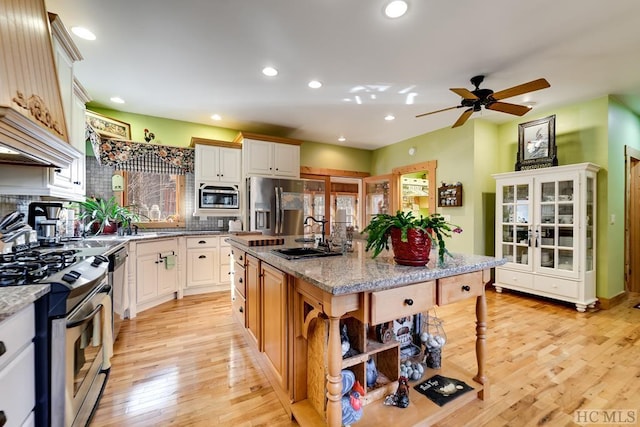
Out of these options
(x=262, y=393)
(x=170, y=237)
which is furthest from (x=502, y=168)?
(x=170, y=237)

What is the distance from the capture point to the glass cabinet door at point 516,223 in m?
3.72

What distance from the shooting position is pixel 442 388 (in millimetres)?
1694

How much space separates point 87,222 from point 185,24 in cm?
273

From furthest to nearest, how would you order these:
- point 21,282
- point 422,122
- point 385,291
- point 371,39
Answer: point 422,122
point 371,39
point 385,291
point 21,282

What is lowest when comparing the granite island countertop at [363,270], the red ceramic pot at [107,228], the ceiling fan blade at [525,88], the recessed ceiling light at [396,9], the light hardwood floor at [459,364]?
the light hardwood floor at [459,364]

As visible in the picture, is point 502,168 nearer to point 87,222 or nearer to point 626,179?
point 626,179

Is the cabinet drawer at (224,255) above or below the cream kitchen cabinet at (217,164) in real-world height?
below

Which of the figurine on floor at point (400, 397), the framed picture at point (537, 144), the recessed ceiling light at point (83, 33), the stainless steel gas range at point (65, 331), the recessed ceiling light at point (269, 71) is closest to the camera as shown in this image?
the stainless steel gas range at point (65, 331)

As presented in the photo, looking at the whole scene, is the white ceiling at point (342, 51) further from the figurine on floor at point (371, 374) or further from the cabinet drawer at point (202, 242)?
the figurine on floor at point (371, 374)

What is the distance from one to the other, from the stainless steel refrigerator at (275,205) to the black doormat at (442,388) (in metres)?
2.95

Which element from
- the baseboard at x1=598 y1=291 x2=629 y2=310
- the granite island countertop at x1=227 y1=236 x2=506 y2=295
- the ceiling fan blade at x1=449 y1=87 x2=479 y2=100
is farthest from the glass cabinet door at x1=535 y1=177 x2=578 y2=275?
the granite island countertop at x1=227 y1=236 x2=506 y2=295

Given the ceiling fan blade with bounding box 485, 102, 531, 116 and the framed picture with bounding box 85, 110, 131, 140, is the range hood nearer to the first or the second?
the framed picture with bounding box 85, 110, 131, 140

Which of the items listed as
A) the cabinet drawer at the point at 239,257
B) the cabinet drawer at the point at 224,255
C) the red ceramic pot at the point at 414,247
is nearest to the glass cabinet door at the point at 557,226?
the red ceramic pot at the point at 414,247

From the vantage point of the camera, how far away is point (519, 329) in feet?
8.86
